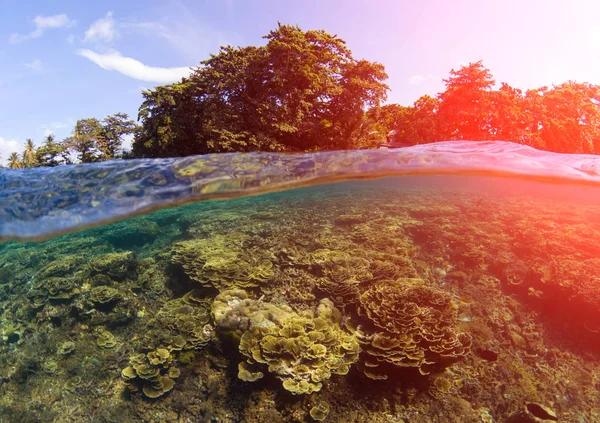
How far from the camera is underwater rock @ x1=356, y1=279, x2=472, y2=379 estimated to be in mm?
6043

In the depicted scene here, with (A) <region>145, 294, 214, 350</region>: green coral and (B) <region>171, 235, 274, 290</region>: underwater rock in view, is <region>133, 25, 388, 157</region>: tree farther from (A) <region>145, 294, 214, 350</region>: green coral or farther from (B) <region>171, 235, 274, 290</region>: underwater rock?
(A) <region>145, 294, 214, 350</region>: green coral

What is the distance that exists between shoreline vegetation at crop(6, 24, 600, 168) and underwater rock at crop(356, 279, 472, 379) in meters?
12.8

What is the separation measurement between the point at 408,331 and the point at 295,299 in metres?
3.01

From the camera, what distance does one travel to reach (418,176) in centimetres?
1530

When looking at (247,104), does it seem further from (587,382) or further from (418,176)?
(587,382)

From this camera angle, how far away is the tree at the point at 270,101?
1798cm

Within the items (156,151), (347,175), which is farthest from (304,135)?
(156,151)

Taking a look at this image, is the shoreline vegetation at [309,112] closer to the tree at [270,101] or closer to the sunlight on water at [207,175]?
the tree at [270,101]

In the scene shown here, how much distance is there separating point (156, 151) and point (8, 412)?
15342mm

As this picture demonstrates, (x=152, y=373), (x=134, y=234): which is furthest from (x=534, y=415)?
(x=134, y=234)

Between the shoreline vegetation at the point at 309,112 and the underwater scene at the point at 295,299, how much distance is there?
22.5ft

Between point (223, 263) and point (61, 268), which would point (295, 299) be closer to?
point (223, 263)

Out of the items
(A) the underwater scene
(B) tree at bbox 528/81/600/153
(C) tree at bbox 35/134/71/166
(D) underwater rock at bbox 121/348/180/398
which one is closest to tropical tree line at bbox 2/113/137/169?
(C) tree at bbox 35/134/71/166

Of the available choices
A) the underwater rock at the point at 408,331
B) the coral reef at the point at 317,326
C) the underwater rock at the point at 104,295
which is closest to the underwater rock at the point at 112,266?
the coral reef at the point at 317,326
